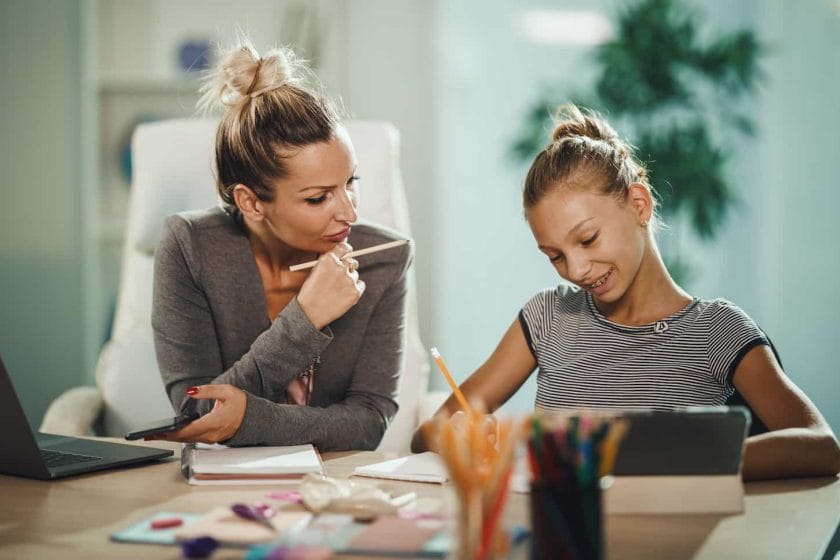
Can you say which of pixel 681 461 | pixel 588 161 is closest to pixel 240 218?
pixel 588 161

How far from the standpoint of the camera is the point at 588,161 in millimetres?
1400

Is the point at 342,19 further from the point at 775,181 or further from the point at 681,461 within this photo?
the point at 681,461

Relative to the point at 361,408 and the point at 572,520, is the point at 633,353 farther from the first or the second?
the point at 572,520

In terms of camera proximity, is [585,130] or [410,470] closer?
[410,470]

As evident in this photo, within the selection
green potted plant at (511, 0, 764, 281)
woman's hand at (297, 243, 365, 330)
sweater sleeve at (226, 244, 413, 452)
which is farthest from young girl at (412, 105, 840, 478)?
green potted plant at (511, 0, 764, 281)

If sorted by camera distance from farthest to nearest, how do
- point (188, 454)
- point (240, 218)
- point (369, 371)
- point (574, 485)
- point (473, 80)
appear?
point (473, 80), point (240, 218), point (369, 371), point (188, 454), point (574, 485)

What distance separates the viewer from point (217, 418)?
128cm

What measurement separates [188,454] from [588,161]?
0.70 metres

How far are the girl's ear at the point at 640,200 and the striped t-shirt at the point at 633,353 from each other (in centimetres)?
15

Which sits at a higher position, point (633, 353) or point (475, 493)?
point (475, 493)

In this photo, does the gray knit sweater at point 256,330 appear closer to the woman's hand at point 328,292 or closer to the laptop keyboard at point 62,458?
the woman's hand at point 328,292

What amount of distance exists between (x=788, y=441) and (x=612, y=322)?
1.35 ft

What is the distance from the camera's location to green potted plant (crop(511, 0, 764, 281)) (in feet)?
9.57

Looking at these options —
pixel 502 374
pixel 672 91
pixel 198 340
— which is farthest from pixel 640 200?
pixel 672 91
